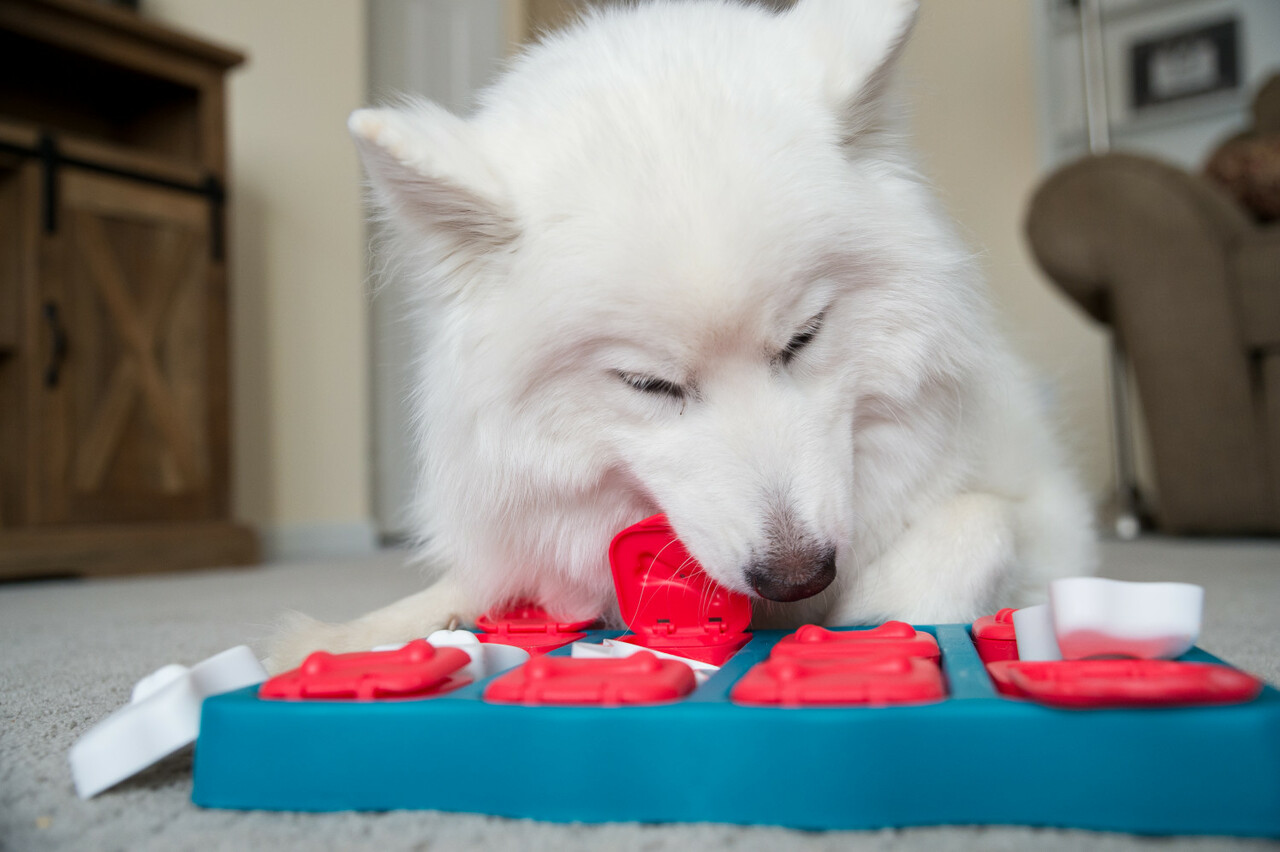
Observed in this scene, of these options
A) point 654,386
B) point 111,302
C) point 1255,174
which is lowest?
point 654,386

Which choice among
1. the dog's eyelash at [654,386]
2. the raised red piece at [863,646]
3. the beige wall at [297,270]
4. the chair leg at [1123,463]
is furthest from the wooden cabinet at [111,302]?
the chair leg at [1123,463]

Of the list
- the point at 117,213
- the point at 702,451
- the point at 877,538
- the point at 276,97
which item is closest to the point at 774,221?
the point at 702,451

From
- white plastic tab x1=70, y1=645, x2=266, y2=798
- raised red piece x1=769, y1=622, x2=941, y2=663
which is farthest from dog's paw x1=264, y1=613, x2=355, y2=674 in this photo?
raised red piece x1=769, y1=622, x2=941, y2=663

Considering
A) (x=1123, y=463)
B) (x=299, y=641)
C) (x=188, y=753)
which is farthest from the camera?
(x=1123, y=463)

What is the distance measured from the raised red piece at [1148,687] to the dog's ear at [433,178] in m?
0.66

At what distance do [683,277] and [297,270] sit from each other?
3.22m

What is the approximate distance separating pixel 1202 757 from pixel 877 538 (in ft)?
1.76

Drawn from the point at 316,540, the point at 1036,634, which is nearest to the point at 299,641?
the point at 1036,634

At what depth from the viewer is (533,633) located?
3.30ft

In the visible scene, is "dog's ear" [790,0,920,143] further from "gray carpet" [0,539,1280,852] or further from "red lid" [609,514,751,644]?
"gray carpet" [0,539,1280,852]

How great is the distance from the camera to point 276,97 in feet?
12.1

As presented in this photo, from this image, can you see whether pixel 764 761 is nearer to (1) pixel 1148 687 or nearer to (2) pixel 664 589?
(1) pixel 1148 687

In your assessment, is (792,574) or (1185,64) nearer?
(792,574)

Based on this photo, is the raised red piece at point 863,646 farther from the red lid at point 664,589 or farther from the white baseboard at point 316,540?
the white baseboard at point 316,540
